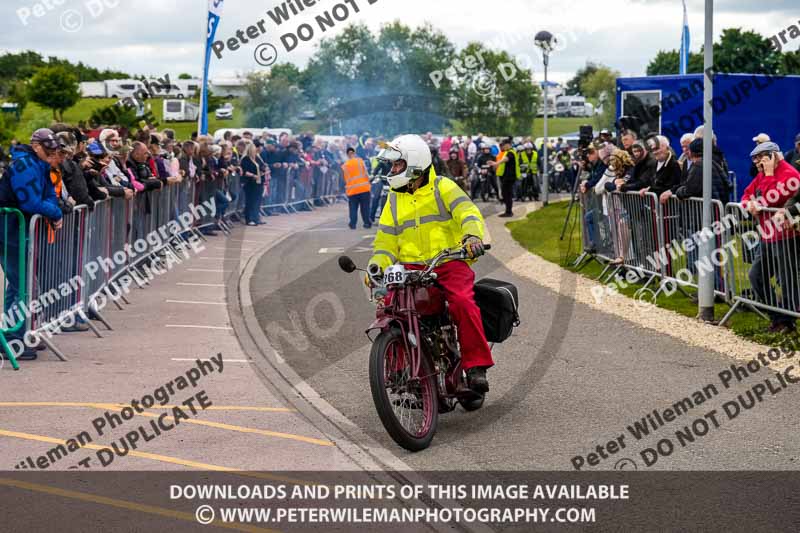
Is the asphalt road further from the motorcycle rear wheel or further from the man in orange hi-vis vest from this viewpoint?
the man in orange hi-vis vest

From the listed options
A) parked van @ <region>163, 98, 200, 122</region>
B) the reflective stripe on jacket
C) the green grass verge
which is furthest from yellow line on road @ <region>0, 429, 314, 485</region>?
parked van @ <region>163, 98, 200, 122</region>

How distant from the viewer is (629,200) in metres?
15.1

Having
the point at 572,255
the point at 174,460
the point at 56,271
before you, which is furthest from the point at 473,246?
the point at 572,255

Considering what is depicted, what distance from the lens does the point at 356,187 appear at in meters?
26.1

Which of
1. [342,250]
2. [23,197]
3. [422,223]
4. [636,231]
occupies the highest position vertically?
[23,197]

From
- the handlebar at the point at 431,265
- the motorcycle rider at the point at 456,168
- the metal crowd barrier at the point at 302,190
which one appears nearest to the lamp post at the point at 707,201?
the handlebar at the point at 431,265

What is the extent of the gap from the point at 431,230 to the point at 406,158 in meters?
0.51

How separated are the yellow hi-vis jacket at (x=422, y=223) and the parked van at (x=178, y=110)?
282 ft

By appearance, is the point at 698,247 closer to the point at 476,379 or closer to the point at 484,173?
the point at 476,379

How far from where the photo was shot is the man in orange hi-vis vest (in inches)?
1025

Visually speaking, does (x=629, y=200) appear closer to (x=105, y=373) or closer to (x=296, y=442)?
(x=105, y=373)

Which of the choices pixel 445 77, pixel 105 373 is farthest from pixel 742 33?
pixel 105 373

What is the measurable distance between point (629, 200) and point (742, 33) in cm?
7906

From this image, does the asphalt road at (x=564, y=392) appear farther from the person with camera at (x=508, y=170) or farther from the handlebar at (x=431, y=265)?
the person with camera at (x=508, y=170)
